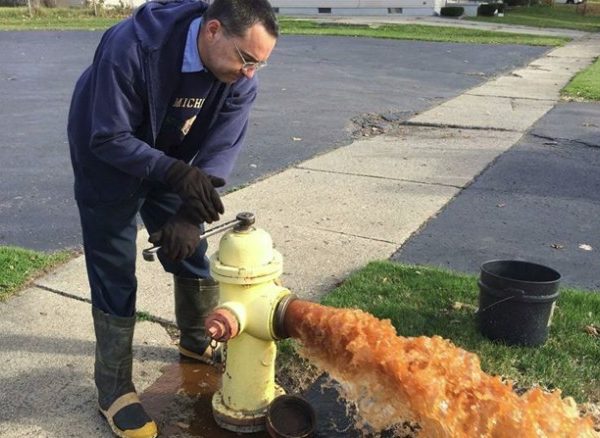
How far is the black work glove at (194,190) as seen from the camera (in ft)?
7.84

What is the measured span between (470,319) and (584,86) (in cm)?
1001

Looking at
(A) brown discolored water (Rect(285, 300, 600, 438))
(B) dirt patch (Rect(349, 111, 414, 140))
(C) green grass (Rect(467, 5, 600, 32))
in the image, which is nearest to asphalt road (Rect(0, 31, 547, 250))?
(B) dirt patch (Rect(349, 111, 414, 140))

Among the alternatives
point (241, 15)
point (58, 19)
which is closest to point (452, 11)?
point (58, 19)

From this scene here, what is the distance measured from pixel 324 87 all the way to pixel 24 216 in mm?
7463

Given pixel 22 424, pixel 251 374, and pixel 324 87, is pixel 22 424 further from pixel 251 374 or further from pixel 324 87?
pixel 324 87

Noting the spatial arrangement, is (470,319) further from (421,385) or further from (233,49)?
(233,49)

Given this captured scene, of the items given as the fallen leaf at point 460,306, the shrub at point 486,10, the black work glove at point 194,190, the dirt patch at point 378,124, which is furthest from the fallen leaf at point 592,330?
the shrub at point 486,10

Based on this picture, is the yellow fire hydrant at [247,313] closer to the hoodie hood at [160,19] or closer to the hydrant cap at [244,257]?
the hydrant cap at [244,257]

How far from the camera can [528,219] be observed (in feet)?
18.0

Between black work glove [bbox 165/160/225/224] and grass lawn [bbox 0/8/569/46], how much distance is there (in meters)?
19.7

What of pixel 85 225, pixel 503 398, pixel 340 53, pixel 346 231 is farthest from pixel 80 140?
pixel 340 53

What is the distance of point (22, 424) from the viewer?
2.79 m

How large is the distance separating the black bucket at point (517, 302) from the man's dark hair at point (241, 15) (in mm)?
1696

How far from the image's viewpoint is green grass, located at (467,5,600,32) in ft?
96.7
